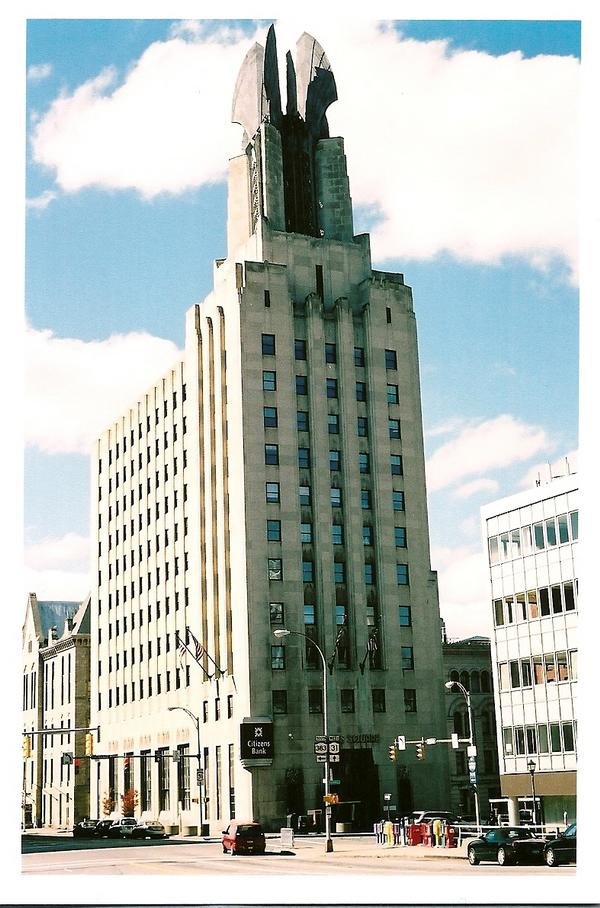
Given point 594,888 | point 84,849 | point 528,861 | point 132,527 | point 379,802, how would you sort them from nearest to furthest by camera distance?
1. point 594,888
2. point 528,861
3. point 84,849
4. point 379,802
5. point 132,527

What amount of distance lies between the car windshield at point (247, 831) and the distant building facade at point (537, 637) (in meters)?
15.5

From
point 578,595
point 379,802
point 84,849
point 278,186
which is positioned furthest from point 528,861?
point 278,186

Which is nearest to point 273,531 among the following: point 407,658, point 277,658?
point 277,658

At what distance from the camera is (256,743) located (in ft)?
285

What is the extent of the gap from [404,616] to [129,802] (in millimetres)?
31653

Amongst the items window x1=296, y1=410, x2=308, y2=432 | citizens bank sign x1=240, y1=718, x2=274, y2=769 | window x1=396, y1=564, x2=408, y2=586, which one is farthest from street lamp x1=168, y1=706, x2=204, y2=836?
window x1=296, y1=410, x2=308, y2=432

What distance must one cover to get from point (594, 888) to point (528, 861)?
5.63 m

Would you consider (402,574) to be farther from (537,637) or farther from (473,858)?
(473,858)

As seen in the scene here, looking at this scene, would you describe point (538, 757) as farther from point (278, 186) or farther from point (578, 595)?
point (278, 186)

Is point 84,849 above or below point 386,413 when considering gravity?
below

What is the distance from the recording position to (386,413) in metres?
98.7

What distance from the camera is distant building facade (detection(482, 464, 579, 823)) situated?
66.3 meters

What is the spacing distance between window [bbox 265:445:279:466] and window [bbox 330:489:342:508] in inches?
209

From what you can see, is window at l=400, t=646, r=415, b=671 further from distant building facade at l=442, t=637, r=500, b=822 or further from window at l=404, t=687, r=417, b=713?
distant building facade at l=442, t=637, r=500, b=822
